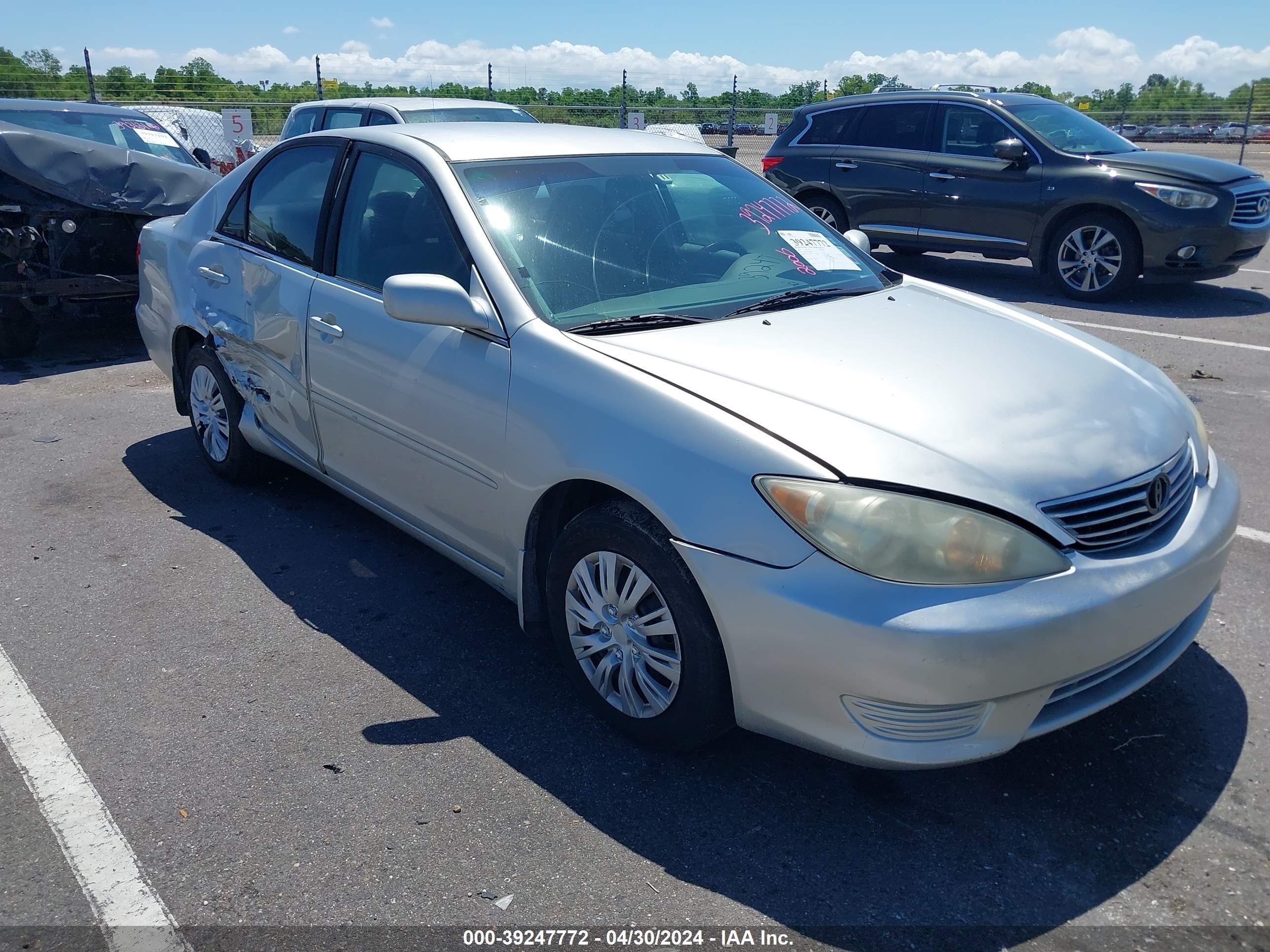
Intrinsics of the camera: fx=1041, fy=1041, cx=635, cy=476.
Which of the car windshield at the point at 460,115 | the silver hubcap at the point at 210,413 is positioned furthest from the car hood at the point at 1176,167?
the silver hubcap at the point at 210,413

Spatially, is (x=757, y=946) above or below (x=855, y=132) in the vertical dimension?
below

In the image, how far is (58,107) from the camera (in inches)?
353

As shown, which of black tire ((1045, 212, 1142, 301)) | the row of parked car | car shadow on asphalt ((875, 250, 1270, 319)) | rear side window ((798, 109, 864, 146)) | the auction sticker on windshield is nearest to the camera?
A: the auction sticker on windshield

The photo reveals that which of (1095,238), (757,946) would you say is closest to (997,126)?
(1095,238)

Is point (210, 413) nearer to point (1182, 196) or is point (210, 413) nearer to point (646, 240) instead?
point (646, 240)

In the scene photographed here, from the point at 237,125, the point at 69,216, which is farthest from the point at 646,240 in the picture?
the point at 237,125

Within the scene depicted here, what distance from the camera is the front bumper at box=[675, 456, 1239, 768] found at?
2.37m

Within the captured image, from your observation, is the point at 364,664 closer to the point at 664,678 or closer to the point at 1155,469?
the point at 664,678

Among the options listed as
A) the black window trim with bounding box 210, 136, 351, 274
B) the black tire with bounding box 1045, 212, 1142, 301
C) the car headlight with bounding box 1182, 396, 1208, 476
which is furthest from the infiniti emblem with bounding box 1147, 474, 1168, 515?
the black tire with bounding box 1045, 212, 1142, 301

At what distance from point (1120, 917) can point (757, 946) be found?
32.7 inches

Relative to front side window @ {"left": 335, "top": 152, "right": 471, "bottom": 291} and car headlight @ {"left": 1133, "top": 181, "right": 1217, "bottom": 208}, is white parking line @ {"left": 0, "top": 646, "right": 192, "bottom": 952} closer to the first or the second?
front side window @ {"left": 335, "top": 152, "right": 471, "bottom": 291}

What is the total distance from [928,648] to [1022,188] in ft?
26.9

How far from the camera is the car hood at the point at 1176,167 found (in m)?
8.73

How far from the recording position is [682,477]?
2656 millimetres
